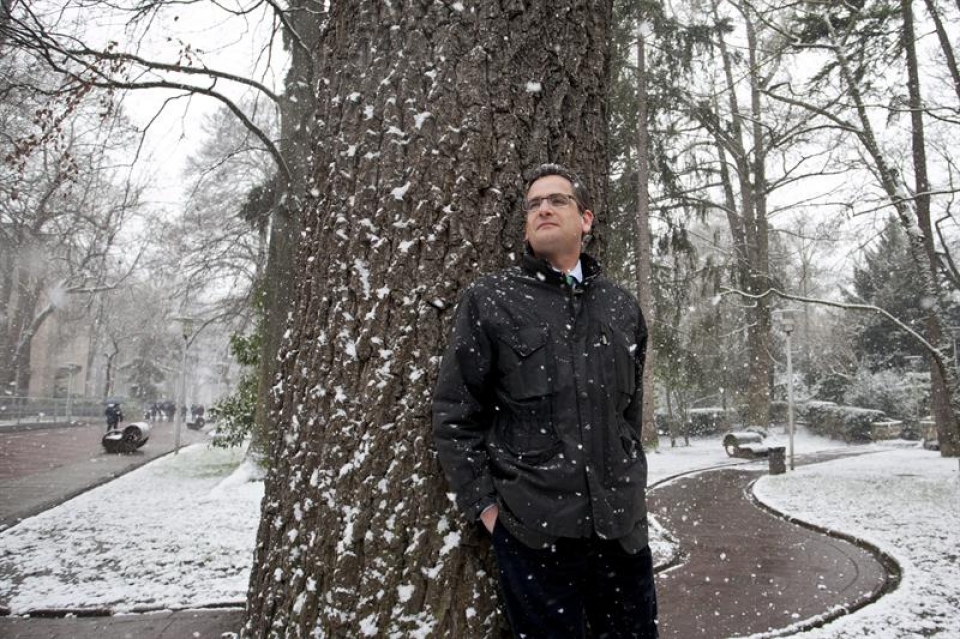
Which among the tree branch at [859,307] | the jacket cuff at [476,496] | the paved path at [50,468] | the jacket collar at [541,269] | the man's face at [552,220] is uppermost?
the tree branch at [859,307]

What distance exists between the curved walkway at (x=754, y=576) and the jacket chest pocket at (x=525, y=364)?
379cm

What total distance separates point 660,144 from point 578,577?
19745mm

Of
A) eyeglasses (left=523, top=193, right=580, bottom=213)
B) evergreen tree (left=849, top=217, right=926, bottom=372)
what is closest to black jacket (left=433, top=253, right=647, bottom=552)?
eyeglasses (left=523, top=193, right=580, bottom=213)

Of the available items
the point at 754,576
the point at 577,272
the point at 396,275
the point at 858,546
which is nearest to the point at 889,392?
the point at 858,546

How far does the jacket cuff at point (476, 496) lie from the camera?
73.3 inches

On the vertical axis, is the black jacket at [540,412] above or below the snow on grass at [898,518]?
above

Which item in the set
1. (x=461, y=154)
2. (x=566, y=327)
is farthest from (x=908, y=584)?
(x=461, y=154)

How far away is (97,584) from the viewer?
5578mm

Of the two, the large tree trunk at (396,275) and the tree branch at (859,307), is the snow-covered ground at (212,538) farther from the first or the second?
the large tree trunk at (396,275)

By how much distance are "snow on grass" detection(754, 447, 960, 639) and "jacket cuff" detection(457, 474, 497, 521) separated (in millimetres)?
4078

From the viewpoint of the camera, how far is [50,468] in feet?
48.4

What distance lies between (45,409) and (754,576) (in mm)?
38322

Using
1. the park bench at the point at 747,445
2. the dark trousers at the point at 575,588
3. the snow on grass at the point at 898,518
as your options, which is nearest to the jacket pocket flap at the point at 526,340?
the dark trousers at the point at 575,588

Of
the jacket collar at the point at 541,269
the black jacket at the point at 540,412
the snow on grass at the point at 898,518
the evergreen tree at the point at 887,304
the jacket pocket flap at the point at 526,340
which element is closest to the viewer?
the black jacket at the point at 540,412
